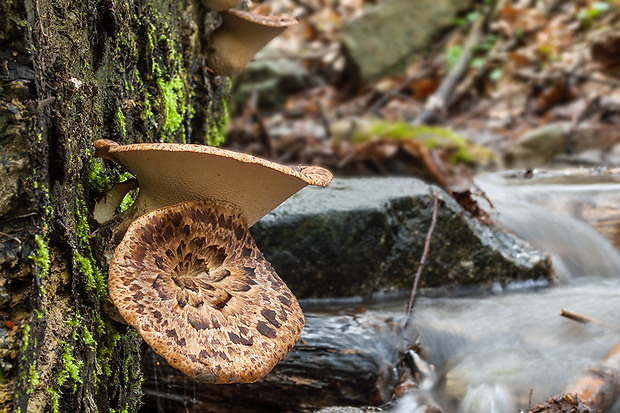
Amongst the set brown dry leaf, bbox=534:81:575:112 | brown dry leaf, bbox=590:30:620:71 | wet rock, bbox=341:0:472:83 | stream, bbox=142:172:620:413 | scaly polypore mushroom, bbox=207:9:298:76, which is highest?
wet rock, bbox=341:0:472:83

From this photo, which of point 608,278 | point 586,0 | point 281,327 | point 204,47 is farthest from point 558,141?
point 281,327

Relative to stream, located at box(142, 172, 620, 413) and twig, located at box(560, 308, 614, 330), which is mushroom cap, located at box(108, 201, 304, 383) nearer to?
stream, located at box(142, 172, 620, 413)

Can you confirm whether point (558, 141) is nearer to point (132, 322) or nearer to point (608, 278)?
point (608, 278)

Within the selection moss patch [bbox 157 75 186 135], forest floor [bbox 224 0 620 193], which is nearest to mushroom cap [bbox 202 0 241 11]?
moss patch [bbox 157 75 186 135]

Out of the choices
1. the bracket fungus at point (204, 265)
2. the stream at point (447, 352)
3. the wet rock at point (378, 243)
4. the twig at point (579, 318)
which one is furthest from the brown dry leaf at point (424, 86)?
the bracket fungus at point (204, 265)

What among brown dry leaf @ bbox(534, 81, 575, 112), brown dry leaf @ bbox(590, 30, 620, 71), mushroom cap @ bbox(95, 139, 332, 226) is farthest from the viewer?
brown dry leaf @ bbox(590, 30, 620, 71)

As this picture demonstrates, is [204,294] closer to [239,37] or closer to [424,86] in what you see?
[239,37]
